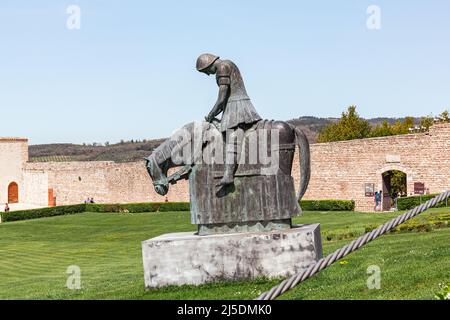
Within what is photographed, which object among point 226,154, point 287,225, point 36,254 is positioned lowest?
point 36,254

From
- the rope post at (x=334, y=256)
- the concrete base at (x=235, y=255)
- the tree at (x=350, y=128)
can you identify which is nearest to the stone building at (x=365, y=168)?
the tree at (x=350, y=128)

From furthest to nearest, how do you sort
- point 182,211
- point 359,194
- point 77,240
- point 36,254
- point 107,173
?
point 107,173 < point 182,211 < point 359,194 < point 77,240 < point 36,254

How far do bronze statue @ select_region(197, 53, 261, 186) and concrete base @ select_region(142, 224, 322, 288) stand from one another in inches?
32.1

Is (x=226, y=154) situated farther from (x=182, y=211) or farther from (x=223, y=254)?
(x=182, y=211)

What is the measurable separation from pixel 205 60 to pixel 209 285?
2.99 m

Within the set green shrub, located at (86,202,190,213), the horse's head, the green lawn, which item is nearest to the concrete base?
the green lawn

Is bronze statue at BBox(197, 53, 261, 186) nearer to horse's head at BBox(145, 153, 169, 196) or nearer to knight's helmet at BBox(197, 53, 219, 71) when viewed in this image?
knight's helmet at BBox(197, 53, 219, 71)

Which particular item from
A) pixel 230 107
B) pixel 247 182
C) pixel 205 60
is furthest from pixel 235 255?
pixel 205 60

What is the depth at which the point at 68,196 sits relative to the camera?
54.7m

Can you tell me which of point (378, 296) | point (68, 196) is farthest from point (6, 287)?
point (68, 196)

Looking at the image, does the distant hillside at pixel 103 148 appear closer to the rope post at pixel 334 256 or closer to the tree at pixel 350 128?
the tree at pixel 350 128

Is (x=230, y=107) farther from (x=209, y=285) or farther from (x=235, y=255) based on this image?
(x=209, y=285)

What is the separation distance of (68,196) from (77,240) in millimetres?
27183

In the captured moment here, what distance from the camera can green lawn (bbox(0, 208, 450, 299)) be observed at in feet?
26.0
